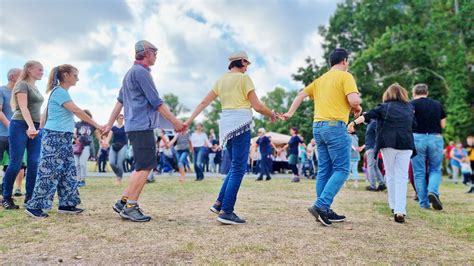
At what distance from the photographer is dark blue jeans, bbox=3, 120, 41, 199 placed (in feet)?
18.6

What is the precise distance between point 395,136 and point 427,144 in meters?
1.65

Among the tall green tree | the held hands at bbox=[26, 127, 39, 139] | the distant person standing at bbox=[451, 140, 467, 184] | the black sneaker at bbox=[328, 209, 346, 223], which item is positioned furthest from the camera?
the tall green tree

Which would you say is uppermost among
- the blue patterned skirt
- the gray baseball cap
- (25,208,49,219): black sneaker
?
the gray baseball cap

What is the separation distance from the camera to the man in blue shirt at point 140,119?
4770 millimetres

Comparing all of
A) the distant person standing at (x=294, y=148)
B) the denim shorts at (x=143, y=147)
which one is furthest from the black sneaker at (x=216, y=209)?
the distant person standing at (x=294, y=148)

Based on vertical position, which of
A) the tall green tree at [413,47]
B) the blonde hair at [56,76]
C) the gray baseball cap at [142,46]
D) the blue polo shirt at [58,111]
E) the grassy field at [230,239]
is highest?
the tall green tree at [413,47]

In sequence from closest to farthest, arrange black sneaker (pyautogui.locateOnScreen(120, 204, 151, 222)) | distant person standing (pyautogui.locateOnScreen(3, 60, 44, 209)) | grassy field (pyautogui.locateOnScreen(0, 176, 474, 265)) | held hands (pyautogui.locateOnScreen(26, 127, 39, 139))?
grassy field (pyautogui.locateOnScreen(0, 176, 474, 265)) < black sneaker (pyautogui.locateOnScreen(120, 204, 151, 222)) < held hands (pyautogui.locateOnScreen(26, 127, 39, 139)) < distant person standing (pyautogui.locateOnScreen(3, 60, 44, 209))

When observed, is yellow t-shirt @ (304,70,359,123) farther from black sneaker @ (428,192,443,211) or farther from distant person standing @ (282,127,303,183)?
distant person standing @ (282,127,303,183)

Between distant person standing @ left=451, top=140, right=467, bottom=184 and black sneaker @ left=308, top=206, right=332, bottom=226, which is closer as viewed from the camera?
black sneaker @ left=308, top=206, right=332, bottom=226

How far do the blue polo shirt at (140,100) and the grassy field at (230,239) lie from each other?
117 cm

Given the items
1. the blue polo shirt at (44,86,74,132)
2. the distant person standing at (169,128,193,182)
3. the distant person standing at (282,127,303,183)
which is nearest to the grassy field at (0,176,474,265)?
the blue polo shirt at (44,86,74,132)

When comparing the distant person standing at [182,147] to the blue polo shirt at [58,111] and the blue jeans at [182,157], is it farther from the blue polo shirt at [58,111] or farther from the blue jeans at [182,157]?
the blue polo shirt at [58,111]

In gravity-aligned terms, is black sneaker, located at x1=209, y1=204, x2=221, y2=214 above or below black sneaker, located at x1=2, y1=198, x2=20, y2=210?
above

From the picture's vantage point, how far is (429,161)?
7.04 metres
